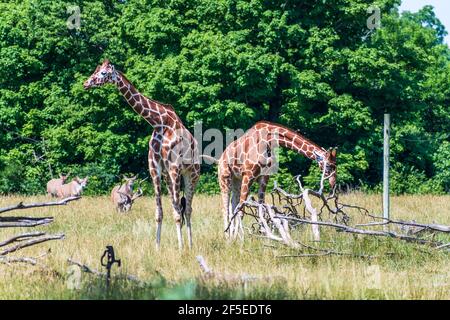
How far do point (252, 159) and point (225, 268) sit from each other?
404 centimetres

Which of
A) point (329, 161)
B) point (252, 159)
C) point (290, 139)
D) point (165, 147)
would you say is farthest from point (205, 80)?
point (165, 147)

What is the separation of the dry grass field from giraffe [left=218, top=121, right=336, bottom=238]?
2.33ft

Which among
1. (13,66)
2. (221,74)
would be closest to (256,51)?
(221,74)

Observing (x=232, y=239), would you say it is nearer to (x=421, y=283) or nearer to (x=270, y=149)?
(x=270, y=149)

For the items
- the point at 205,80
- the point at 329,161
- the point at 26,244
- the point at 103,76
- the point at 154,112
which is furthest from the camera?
the point at 205,80

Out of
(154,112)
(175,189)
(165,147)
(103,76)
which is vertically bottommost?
(175,189)

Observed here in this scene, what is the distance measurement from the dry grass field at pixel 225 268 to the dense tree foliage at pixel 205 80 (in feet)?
41.5

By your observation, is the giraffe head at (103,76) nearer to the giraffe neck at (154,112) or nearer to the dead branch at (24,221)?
the giraffe neck at (154,112)

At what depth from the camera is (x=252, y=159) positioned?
1291cm

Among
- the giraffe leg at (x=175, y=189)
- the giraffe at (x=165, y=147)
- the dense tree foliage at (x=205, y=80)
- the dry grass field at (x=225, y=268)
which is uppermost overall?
the dense tree foliage at (x=205, y=80)

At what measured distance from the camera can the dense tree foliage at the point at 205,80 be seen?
1038 inches

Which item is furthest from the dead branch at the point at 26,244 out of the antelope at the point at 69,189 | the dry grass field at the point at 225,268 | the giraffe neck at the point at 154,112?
the antelope at the point at 69,189

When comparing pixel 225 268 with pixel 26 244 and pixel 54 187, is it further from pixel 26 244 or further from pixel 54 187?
pixel 54 187

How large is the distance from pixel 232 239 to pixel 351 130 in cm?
1737
